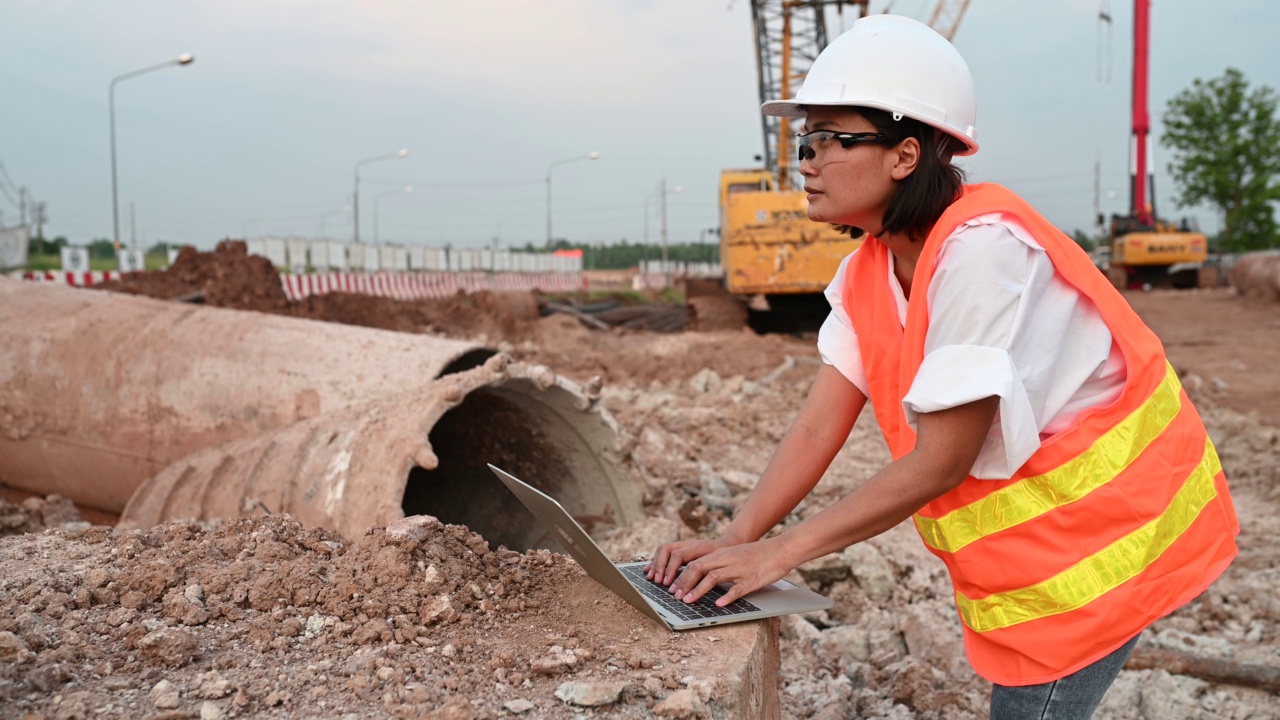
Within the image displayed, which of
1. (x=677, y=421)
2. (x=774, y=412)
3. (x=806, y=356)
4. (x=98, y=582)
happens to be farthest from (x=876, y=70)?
(x=806, y=356)

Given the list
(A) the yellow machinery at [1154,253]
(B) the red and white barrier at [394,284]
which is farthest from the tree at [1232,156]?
(B) the red and white barrier at [394,284]

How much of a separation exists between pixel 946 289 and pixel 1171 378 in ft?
1.74

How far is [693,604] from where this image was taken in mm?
1975

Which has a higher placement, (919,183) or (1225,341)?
(919,183)

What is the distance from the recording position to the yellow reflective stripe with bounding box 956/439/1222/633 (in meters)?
1.61

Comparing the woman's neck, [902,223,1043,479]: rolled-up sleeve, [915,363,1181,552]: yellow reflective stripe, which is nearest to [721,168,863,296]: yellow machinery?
the woman's neck

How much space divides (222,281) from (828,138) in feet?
29.4

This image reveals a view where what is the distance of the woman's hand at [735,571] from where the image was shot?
1849 mm

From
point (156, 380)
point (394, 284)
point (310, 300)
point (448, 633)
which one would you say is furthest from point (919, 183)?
point (394, 284)

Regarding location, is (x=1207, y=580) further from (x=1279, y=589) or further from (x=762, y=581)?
(x=1279, y=589)

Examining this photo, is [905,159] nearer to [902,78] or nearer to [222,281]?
[902,78]

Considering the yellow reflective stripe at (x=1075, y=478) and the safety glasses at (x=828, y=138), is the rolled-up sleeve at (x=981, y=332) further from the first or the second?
the safety glasses at (x=828, y=138)

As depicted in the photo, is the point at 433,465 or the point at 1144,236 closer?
the point at 433,465

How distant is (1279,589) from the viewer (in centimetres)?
415
